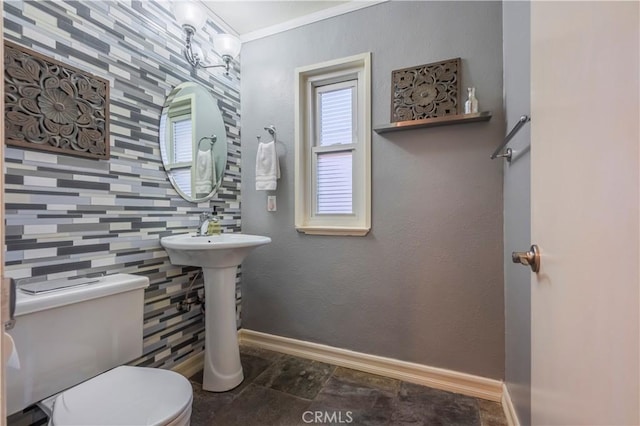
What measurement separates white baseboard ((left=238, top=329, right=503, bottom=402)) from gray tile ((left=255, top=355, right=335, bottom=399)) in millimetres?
67

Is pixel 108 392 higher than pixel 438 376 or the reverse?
higher

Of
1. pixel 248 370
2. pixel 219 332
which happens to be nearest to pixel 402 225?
pixel 219 332

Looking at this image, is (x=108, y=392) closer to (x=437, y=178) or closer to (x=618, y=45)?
(x=618, y=45)

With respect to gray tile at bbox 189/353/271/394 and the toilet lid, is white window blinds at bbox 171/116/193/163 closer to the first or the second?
the toilet lid

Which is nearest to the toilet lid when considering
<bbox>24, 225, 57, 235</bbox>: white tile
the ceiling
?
<bbox>24, 225, 57, 235</bbox>: white tile

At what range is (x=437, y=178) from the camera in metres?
1.64

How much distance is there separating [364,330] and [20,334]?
1.61 meters

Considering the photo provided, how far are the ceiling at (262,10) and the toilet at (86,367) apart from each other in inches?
72.9

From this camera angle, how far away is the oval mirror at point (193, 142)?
1636 millimetres

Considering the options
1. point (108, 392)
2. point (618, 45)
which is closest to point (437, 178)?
point (618, 45)

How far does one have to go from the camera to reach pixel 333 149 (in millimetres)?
1964

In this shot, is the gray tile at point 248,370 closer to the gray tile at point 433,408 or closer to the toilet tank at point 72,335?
the toilet tank at point 72,335

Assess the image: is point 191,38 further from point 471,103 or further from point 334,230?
point 471,103

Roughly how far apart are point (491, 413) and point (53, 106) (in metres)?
2.49
